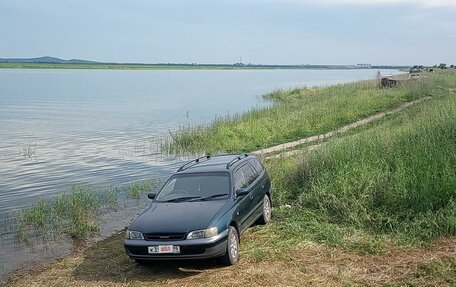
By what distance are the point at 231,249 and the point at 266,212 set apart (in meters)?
2.87

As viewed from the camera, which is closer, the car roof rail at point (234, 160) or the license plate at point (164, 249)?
the license plate at point (164, 249)

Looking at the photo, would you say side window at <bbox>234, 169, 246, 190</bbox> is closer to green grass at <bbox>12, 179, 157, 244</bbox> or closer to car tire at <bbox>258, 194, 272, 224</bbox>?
car tire at <bbox>258, 194, 272, 224</bbox>

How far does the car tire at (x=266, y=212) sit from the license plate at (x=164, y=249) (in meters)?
3.39

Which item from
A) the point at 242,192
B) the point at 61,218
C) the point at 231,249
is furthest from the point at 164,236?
the point at 61,218

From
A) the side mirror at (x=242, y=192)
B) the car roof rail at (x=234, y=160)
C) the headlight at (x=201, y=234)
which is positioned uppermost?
the car roof rail at (x=234, y=160)

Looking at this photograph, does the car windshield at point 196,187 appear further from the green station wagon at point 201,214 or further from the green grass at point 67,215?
the green grass at point 67,215

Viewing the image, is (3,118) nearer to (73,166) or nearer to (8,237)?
(73,166)

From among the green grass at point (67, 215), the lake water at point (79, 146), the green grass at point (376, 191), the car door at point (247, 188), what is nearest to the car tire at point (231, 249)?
the car door at point (247, 188)

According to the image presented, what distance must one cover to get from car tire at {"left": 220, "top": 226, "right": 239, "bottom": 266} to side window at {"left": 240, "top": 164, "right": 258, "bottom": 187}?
1.78 m

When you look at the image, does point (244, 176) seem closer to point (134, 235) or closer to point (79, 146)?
point (134, 235)

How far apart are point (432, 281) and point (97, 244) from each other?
25.6 feet

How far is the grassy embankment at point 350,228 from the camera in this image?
8438 millimetres

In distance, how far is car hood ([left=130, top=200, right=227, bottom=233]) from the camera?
869 centimetres

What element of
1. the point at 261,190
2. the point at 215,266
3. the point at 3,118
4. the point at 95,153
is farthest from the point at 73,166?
the point at 3,118
